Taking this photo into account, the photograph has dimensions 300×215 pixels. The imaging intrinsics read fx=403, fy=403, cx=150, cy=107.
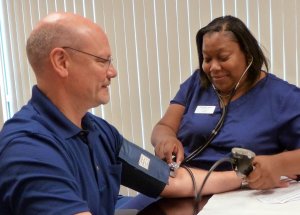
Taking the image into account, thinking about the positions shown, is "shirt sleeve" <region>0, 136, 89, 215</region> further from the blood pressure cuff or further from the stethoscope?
→ the stethoscope

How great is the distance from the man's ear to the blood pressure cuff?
1.32ft

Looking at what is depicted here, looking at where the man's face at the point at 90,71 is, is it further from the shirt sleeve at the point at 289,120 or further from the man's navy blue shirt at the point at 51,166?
the shirt sleeve at the point at 289,120

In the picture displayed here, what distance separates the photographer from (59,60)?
3.51 ft

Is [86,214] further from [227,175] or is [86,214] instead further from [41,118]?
[227,175]

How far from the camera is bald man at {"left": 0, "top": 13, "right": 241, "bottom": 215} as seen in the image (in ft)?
2.85

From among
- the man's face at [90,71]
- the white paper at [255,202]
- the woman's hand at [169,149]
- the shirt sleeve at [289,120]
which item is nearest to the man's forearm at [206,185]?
the white paper at [255,202]

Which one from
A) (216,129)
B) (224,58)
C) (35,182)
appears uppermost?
(224,58)

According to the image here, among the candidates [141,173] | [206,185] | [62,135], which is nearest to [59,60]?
[62,135]

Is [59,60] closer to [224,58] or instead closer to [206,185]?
[206,185]

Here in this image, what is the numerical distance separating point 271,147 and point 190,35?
1.18 meters

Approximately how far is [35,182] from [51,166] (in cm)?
5

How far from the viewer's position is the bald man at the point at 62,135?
87 cm

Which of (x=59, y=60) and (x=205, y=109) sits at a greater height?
(x=59, y=60)

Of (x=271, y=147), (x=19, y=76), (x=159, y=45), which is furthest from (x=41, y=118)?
(x=19, y=76)
